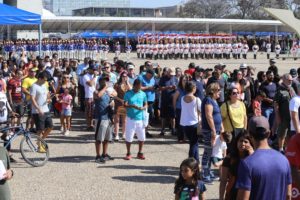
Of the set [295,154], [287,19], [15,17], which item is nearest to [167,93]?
[287,19]

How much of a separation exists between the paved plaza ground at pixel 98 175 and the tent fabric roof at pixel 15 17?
597cm

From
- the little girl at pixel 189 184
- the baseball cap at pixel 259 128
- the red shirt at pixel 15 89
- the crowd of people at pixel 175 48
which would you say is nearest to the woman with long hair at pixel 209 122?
the little girl at pixel 189 184

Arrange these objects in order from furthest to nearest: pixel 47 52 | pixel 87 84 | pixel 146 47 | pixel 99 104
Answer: pixel 146 47
pixel 47 52
pixel 87 84
pixel 99 104

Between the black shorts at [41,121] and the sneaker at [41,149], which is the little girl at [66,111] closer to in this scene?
the black shorts at [41,121]

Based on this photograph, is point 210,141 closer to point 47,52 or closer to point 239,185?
point 239,185

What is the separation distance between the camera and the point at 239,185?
14.5 ft

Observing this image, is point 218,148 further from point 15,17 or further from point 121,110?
point 15,17

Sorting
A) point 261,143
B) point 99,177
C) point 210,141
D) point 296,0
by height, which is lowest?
point 99,177

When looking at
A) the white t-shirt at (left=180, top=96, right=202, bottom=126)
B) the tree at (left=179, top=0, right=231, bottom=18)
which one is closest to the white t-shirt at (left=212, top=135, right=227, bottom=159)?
the white t-shirt at (left=180, top=96, right=202, bottom=126)

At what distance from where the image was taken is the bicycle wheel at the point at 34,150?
407 inches

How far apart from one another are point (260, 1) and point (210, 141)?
290 ft

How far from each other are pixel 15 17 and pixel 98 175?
30.5 ft

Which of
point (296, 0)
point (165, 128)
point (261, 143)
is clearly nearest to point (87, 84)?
point (165, 128)

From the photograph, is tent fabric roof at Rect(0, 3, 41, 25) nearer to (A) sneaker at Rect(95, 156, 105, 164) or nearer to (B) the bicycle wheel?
(B) the bicycle wheel
